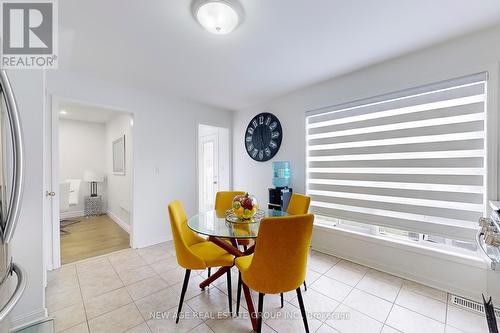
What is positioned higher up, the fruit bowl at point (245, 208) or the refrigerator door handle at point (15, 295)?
the fruit bowl at point (245, 208)

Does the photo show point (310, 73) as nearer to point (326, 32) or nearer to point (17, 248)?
point (326, 32)

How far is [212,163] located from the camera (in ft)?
16.2

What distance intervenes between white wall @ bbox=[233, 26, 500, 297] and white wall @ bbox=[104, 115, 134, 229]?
208cm

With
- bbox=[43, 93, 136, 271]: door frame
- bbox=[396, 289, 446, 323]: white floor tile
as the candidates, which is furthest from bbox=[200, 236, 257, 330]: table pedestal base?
bbox=[43, 93, 136, 271]: door frame

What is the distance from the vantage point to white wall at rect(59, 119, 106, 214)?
4.74 meters

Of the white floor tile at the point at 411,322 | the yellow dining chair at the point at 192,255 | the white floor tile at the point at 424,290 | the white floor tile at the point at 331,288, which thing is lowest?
the white floor tile at the point at 331,288

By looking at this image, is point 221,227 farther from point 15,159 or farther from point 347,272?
point 347,272

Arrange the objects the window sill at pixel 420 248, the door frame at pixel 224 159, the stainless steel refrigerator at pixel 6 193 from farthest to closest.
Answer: the door frame at pixel 224 159 → the window sill at pixel 420 248 → the stainless steel refrigerator at pixel 6 193

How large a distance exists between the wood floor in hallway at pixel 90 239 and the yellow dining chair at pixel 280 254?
8.73ft

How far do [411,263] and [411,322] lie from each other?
742 mm

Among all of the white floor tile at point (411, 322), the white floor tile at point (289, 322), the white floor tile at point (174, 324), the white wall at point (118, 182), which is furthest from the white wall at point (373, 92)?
the white wall at point (118, 182)

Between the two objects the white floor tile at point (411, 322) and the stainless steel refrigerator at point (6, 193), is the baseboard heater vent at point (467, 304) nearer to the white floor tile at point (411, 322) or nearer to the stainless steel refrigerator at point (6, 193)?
the white floor tile at point (411, 322)

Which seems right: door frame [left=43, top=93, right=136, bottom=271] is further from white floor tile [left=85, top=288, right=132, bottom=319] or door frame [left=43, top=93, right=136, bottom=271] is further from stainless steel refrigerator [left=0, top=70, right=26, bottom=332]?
stainless steel refrigerator [left=0, top=70, right=26, bottom=332]

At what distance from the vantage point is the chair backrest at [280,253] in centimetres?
124
